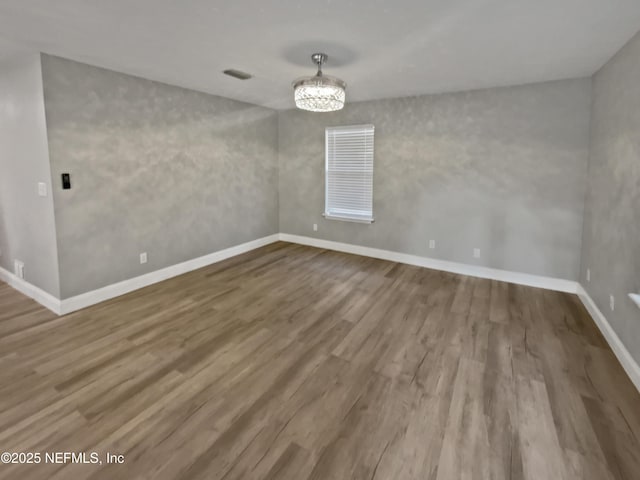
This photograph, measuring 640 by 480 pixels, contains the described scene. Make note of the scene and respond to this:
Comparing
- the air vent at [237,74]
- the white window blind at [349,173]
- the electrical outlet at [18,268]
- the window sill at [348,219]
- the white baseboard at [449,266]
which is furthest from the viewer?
the window sill at [348,219]

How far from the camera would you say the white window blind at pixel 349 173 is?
513 cm

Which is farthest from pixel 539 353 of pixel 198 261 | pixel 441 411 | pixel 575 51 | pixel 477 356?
pixel 198 261

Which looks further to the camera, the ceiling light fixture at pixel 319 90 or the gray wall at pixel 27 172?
the gray wall at pixel 27 172

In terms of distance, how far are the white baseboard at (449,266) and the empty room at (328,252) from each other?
0.09 feet

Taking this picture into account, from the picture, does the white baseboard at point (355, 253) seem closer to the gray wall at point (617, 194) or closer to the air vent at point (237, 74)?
the gray wall at point (617, 194)

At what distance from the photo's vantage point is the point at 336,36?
2.52 m

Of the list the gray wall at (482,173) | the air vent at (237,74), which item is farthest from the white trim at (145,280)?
the air vent at (237,74)

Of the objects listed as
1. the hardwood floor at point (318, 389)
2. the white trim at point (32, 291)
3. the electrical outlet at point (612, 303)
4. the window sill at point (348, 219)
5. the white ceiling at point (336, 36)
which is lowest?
the hardwood floor at point (318, 389)

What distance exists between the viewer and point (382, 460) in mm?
1672

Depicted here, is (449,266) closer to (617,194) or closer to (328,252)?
(328,252)

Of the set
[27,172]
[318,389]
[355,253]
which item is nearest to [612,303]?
[318,389]

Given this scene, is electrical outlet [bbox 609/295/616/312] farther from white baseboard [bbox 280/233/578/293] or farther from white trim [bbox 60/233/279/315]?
white trim [bbox 60/233/279/315]

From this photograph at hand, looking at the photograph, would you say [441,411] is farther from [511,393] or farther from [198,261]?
[198,261]

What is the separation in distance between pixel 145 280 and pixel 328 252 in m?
2.75
